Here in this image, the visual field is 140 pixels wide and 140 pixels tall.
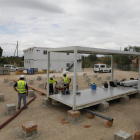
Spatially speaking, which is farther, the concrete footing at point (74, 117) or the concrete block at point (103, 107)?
the concrete block at point (103, 107)

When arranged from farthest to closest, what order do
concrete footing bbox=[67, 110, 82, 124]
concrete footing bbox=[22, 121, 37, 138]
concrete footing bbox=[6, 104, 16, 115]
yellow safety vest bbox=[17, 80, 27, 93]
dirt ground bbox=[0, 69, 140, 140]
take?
yellow safety vest bbox=[17, 80, 27, 93]
concrete footing bbox=[6, 104, 16, 115]
concrete footing bbox=[67, 110, 82, 124]
dirt ground bbox=[0, 69, 140, 140]
concrete footing bbox=[22, 121, 37, 138]

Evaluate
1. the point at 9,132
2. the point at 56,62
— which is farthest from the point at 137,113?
the point at 56,62

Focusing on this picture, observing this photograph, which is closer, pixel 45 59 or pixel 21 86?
pixel 21 86

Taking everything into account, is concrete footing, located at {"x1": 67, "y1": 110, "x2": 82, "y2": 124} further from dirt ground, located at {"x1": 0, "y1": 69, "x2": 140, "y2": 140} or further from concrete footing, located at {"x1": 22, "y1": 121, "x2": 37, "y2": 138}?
concrete footing, located at {"x1": 22, "y1": 121, "x2": 37, "y2": 138}

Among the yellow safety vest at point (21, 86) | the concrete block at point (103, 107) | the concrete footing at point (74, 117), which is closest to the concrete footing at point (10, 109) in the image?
the yellow safety vest at point (21, 86)

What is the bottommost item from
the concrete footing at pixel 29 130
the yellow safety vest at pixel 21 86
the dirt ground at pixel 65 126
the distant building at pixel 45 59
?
the dirt ground at pixel 65 126

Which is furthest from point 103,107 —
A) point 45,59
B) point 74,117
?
point 45,59

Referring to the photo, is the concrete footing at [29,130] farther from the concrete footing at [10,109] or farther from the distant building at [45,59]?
the distant building at [45,59]

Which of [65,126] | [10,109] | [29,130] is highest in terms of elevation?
[10,109]

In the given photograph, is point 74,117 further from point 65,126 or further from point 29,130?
point 29,130

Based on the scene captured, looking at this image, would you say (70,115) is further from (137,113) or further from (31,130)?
(137,113)

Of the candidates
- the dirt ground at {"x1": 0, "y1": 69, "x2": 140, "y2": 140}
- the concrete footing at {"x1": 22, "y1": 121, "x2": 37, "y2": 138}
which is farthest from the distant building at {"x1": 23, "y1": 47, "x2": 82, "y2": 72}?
the concrete footing at {"x1": 22, "y1": 121, "x2": 37, "y2": 138}

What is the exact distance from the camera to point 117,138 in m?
4.25

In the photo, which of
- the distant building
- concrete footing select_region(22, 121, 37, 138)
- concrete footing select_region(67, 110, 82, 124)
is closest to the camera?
concrete footing select_region(22, 121, 37, 138)
